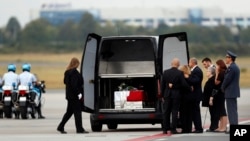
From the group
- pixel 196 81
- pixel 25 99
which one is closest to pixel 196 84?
pixel 196 81

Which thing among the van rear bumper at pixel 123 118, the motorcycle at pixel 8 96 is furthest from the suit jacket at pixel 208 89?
the motorcycle at pixel 8 96

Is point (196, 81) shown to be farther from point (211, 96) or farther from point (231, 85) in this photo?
point (231, 85)

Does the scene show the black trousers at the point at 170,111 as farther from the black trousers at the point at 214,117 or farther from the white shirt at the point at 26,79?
the white shirt at the point at 26,79

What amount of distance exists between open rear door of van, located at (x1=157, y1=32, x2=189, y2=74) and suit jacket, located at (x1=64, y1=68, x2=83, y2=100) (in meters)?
2.07

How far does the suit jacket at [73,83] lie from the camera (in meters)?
26.8

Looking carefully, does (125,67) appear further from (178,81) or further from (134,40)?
(178,81)

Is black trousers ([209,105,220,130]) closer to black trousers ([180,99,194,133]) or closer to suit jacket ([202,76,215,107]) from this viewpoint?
suit jacket ([202,76,215,107])

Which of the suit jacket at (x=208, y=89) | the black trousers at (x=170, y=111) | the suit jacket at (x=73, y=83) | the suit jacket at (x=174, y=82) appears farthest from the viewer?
the suit jacket at (x=208, y=89)

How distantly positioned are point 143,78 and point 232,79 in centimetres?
396

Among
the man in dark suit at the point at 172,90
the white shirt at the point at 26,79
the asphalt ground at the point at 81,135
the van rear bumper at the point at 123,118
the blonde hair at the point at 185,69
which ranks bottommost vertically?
the asphalt ground at the point at 81,135

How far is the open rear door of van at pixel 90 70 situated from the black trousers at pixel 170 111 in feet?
6.76

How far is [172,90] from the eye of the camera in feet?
87.4

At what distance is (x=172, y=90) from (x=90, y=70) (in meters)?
2.43

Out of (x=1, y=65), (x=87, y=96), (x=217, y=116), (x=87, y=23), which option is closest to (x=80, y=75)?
(x=87, y=96)
